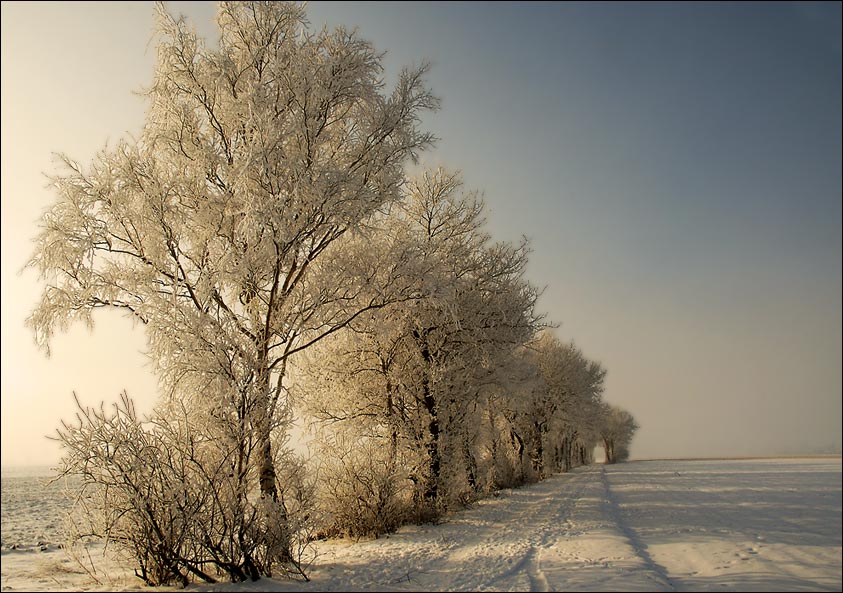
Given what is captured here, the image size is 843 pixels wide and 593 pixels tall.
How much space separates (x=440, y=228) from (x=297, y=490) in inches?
472

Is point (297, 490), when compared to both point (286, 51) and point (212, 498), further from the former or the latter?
point (286, 51)

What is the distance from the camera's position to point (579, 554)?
938 centimetres

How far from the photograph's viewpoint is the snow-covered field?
7.41 meters

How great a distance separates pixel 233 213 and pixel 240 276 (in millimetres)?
1515

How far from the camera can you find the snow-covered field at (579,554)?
24.3 feet

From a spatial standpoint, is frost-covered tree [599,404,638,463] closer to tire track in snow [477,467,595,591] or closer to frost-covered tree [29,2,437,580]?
tire track in snow [477,467,595,591]

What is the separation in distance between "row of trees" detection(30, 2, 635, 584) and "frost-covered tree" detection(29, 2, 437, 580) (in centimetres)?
4

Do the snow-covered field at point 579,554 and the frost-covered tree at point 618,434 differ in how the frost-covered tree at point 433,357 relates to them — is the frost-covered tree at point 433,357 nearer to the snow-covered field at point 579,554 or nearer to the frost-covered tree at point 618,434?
the snow-covered field at point 579,554

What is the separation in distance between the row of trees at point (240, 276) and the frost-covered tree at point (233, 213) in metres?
0.04

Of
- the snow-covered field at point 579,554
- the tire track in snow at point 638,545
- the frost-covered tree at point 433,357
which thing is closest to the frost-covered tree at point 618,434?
the frost-covered tree at point 433,357

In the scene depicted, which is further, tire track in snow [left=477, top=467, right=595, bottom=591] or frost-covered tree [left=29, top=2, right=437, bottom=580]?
frost-covered tree [left=29, top=2, right=437, bottom=580]

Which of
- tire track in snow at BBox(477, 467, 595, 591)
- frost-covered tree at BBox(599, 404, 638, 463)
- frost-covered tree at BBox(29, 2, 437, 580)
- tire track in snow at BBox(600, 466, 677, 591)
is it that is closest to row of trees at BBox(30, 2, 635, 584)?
frost-covered tree at BBox(29, 2, 437, 580)

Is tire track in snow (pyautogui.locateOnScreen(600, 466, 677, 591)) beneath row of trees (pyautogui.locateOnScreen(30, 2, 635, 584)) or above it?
beneath

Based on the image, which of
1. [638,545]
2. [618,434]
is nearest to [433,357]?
[638,545]
